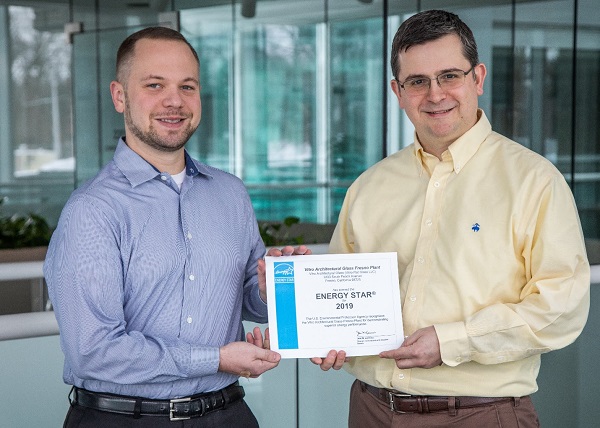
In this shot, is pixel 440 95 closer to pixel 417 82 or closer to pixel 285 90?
pixel 417 82

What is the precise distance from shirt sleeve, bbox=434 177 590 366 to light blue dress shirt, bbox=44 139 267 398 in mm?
562

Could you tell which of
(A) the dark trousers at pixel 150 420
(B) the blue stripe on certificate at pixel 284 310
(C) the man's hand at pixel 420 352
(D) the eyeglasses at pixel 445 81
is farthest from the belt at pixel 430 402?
(D) the eyeglasses at pixel 445 81

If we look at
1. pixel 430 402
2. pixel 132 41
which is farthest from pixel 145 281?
pixel 430 402

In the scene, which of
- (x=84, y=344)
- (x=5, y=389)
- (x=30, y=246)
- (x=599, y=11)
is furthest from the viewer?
(x=599, y=11)

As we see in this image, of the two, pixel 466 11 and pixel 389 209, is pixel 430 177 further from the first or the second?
pixel 466 11

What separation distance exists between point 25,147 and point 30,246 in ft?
18.1

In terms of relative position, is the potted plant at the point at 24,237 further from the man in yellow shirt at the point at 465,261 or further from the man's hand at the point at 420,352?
the man's hand at the point at 420,352

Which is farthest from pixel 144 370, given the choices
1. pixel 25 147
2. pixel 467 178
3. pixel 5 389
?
pixel 25 147

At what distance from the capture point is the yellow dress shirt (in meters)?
2.10

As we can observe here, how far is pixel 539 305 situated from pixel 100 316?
100cm

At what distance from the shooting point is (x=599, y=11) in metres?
11.1

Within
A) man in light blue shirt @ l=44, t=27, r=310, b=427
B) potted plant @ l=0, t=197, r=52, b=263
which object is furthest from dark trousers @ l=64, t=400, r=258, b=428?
potted plant @ l=0, t=197, r=52, b=263

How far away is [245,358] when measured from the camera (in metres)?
2.19

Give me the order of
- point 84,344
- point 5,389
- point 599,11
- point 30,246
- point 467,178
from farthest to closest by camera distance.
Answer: point 599,11 → point 30,246 → point 5,389 → point 467,178 → point 84,344
